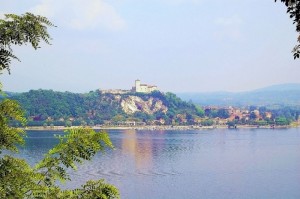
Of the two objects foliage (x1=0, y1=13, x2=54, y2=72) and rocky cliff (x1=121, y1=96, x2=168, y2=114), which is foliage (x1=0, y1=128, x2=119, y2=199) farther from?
rocky cliff (x1=121, y1=96, x2=168, y2=114)

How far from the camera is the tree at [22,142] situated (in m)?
4.15

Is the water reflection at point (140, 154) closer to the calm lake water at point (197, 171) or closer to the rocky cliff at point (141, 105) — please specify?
the calm lake water at point (197, 171)

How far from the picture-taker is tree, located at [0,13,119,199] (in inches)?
163

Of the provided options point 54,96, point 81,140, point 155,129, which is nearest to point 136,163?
point 81,140

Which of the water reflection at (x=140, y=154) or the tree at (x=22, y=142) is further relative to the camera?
the water reflection at (x=140, y=154)

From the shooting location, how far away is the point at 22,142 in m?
4.52

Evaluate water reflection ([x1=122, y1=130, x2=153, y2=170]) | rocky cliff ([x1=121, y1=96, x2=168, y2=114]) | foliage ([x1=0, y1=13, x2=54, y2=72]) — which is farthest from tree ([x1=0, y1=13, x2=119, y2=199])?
rocky cliff ([x1=121, y1=96, x2=168, y2=114])

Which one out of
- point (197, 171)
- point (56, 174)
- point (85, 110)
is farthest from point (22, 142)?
point (85, 110)

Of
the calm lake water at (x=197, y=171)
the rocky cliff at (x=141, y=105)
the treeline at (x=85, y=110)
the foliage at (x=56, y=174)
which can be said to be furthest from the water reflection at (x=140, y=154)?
the rocky cliff at (x=141, y=105)

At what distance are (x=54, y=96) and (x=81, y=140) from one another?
579 ft

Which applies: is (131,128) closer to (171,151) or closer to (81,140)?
(171,151)

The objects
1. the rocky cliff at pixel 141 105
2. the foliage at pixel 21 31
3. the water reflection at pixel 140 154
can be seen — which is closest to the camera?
the foliage at pixel 21 31

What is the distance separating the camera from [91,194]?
449 cm

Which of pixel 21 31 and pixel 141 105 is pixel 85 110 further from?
pixel 21 31
